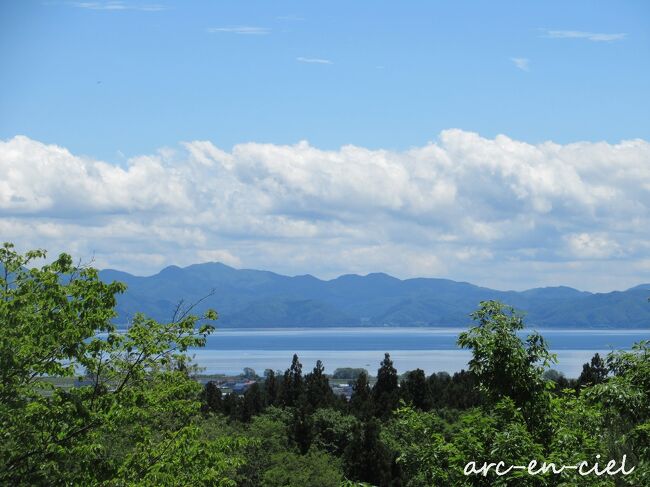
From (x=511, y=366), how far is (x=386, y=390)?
67.7m

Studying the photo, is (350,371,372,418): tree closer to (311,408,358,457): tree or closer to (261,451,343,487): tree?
A: (311,408,358,457): tree

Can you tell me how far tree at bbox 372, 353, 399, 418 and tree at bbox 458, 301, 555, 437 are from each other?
61.0 m

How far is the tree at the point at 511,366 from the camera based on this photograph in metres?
13.7

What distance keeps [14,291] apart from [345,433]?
51.7 m

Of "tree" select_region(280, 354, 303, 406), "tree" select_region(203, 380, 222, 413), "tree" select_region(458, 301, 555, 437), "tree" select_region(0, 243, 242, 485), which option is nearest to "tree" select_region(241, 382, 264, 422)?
"tree" select_region(280, 354, 303, 406)

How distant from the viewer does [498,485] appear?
11828mm

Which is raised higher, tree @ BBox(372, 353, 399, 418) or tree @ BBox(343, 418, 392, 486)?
tree @ BBox(372, 353, 399, 418)

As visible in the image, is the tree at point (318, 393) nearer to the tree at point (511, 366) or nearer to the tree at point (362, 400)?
the tree at point (362, 400)

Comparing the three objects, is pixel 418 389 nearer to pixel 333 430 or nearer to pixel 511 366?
pixel 333 430

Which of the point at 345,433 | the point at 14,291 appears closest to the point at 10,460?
the point at 14,291

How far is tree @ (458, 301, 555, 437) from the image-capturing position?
1373cm

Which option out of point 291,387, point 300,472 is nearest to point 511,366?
point 300,472

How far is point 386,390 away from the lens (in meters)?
80.3

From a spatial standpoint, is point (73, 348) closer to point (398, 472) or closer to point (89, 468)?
point (89, 468)
